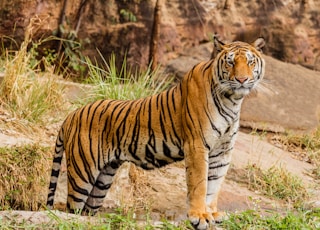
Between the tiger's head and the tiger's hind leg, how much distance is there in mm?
1385

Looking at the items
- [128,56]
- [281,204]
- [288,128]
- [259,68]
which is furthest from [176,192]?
[128,56]

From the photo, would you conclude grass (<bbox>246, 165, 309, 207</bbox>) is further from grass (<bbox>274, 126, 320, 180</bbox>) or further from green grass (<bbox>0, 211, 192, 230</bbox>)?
green grass (<bbox>0, 211, 192, 230</bbox>)

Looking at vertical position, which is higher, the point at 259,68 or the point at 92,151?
the point at 259,68

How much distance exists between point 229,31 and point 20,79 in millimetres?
5590

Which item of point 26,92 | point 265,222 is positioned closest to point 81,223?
point 265,222

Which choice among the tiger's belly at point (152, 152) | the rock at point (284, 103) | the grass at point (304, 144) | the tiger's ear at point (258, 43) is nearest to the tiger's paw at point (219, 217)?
the tiger's belly at point (152, 152)

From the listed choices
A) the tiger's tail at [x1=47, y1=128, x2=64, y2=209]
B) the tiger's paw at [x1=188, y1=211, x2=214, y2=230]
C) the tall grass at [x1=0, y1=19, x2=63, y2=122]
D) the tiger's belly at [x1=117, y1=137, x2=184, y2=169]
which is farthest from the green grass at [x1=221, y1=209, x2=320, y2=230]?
the tall grass at [x1=0, y1=19, x2=63, y2=122]

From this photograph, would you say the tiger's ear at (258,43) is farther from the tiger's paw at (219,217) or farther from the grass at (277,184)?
the grass at (277,184)

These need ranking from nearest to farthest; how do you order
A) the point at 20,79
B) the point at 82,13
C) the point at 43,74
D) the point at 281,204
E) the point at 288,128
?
the point at 281,204 < the point at 20,79 < the point at 43,74 < the point at 288,128 < the point at 82,13

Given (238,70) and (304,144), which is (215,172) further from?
(304,144)

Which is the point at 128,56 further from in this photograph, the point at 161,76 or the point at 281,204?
the point at 281,204

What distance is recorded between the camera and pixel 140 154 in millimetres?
6059

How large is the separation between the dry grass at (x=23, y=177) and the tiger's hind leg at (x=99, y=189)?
93 centimetres

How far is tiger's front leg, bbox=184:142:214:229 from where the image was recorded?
549 centimetres
